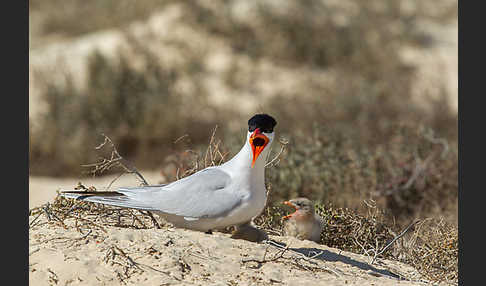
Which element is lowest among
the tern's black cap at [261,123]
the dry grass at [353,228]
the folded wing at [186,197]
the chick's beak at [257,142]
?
the dry grass at [353,228]

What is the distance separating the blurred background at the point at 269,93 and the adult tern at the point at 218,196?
2751 mm

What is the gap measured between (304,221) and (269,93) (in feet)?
26.4

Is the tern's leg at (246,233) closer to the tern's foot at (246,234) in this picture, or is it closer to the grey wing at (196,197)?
the tern's foot at (246,234)

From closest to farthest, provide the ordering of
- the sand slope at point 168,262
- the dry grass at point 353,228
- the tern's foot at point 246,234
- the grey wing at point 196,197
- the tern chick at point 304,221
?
1. the sand slope at point 168,262
2. the grey wing at point 196,197
3. the tern's foot at point 246,234
4. the dry grass at point 353,228
5. the tern chick at point 304,221

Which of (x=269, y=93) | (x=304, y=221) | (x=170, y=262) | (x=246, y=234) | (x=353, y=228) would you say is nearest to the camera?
(x=170, y=262)

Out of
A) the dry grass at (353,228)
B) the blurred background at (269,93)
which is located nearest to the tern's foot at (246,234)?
the dry grass at (353,228)

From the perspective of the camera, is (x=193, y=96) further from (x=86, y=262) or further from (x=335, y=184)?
(x=86, y=262)

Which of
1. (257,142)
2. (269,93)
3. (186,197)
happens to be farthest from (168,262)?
(269,93)

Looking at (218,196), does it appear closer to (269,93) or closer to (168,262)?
(168,262)

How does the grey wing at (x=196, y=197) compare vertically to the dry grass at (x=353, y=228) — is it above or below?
above

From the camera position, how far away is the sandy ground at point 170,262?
3.67m

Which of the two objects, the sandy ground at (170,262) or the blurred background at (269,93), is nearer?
the sandy ground at (170,262)

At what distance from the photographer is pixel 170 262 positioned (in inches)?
148

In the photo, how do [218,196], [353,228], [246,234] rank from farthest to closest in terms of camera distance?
[353,228] → [246,234] → [218,196]
